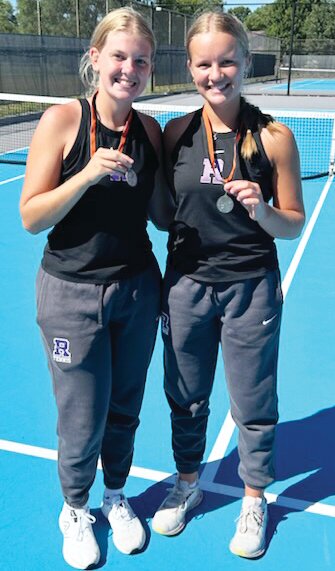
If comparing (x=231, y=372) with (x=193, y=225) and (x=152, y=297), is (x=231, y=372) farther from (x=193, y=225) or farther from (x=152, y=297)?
(x=193, y=225)

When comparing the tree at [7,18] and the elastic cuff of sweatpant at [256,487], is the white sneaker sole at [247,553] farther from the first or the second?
the tree at [7,18]

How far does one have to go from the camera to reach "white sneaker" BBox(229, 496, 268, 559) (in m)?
2.90

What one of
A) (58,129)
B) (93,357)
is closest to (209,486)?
(93,357)

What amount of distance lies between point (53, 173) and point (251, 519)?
1.89 metres

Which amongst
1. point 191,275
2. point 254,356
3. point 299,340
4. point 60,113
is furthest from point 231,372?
point 299,340

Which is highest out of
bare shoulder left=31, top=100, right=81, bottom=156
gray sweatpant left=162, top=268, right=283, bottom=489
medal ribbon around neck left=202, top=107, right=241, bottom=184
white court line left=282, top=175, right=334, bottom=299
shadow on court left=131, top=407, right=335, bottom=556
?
bare shoulder left=31, top=100, right=81, bottom=156

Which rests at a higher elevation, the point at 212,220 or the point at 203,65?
the point at 203,65

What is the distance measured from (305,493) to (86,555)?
4.06 feet

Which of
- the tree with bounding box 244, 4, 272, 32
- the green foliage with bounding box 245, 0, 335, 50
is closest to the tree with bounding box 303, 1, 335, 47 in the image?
the green foliage with bounding box 245, 0, 335, 50

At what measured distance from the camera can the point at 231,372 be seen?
2.80 m

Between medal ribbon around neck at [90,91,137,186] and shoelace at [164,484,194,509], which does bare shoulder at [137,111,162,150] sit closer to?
medal ribbon around neck at [90,91,137,186]

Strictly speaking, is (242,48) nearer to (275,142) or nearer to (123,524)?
(275,142)

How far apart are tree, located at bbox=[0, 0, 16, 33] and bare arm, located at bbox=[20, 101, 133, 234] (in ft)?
106

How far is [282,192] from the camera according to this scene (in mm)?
2557
